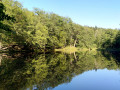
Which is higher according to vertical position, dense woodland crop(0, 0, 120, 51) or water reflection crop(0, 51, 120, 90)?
dense woodland crop(0, 0, 120, 51)

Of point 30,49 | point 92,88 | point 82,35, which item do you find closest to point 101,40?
point 82,35

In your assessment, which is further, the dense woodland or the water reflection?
the dense woodland

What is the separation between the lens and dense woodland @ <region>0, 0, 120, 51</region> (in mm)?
29003

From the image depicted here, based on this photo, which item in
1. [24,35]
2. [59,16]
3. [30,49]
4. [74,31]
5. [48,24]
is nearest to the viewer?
[24,35]

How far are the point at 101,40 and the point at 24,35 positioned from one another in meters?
69.7

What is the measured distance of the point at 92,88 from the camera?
31.1ft

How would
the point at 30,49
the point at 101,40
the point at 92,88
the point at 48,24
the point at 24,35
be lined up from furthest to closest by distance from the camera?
the point at 101,40 < the point at 48,24 < the point at 30,49 < the point at 24,35 < the point at 92,88

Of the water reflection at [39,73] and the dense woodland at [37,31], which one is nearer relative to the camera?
the water reflection at [39,73]

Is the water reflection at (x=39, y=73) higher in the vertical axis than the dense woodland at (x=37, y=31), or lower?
lower

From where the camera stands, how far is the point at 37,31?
1459 inches

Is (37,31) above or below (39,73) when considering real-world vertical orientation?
above

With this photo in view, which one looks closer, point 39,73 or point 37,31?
point 39,73

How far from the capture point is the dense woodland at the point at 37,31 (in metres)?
29.0

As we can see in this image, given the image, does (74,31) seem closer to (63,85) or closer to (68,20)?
(68,20)
